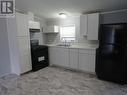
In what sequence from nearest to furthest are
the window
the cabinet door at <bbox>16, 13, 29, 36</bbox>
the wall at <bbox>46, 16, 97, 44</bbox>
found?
the cabinet door at <bbox>16, 13, 29, 36</bbox>
the wall at <bbox>46, 16, 97, 44</bbox>
the window

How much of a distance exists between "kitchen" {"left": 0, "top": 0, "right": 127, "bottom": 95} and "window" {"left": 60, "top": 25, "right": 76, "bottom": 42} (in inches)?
1.6

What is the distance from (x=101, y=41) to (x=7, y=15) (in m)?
2.91

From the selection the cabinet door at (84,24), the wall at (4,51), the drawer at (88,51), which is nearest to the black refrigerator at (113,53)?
the drawer at (88,51)

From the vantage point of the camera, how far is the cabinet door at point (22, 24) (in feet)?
10.3

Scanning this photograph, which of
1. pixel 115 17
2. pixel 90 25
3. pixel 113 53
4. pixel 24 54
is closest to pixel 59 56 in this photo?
pixel 24 54

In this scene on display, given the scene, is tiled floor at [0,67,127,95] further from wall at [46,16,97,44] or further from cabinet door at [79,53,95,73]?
wall at [46,16,97,44]

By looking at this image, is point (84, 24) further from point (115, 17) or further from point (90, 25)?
point (115, 17)

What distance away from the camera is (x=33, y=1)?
3.04 meters

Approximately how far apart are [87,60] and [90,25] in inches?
46.3

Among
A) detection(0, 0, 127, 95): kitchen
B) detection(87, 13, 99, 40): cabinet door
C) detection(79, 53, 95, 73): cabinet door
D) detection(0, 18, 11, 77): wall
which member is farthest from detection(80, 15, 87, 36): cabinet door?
detection(0, 18, 11, 77): wall

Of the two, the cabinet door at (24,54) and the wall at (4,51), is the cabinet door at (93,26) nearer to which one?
the cabinet door at (24,54)

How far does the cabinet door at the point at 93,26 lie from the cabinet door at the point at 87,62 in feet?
2.11

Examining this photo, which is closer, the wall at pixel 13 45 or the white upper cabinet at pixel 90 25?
the wall at pixel 13 45

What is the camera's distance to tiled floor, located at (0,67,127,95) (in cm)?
240
